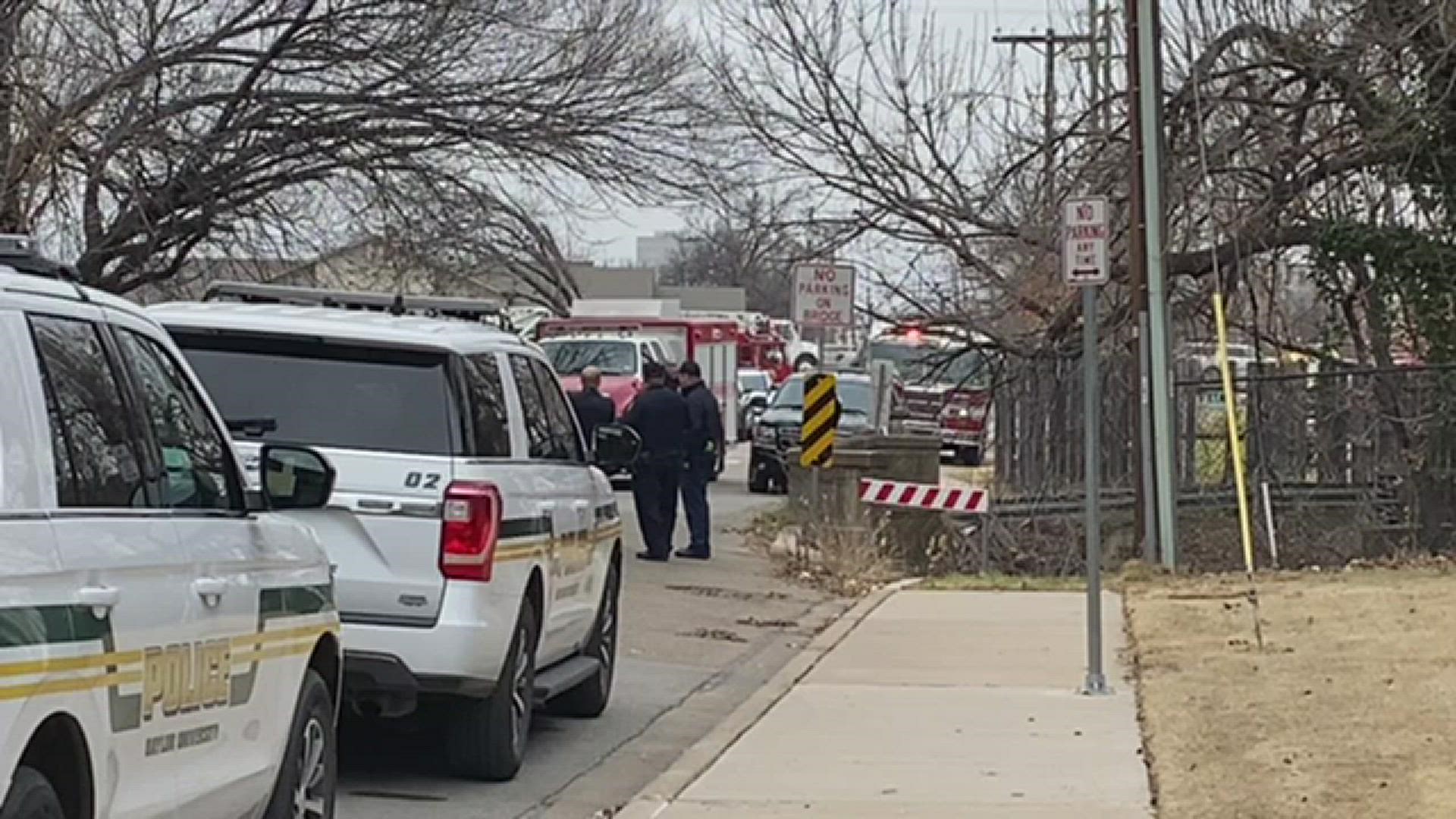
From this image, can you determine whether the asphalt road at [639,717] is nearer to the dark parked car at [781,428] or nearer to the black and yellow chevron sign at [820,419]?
the black and yellow chevron sign at [820,419]

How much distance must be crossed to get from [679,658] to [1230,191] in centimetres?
957

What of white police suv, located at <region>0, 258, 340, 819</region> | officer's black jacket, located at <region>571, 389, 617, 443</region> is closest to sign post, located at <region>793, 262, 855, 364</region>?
officer's black jacket, located at <region>571, 389, 617, 443</region>

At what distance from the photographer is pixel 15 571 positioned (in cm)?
457

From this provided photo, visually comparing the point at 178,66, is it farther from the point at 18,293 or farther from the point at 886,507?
the point at 18,293

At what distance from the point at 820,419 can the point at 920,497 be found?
117 cm

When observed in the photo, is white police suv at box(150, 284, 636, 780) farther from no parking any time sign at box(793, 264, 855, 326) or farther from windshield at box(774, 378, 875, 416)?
windshield at box(774, 378, 875, 416)

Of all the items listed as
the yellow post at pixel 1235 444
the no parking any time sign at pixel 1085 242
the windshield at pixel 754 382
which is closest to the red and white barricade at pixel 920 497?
the yellow post at pixel 1235 444

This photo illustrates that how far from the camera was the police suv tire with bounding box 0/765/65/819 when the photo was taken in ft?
14.9

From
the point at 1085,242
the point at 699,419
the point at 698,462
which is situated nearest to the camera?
the point at 1085,242

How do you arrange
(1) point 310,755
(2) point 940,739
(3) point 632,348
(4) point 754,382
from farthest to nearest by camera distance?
1. (4) point 754,382
2. (3) point 632,348
3. (2) point 940,739
4. (1) point 310,755

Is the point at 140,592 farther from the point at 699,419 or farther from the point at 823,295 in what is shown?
the point at 699,419

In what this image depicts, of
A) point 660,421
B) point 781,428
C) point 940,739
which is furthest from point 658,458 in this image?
point 781,428

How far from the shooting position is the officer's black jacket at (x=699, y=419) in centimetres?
2058

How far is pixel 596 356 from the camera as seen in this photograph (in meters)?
32.4
